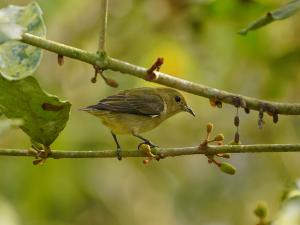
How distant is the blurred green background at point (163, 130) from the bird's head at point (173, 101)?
0.16m

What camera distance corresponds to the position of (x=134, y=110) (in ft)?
15.1

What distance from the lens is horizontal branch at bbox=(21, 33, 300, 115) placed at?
2.58 metres

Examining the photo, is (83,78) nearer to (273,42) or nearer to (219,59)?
(219,59)

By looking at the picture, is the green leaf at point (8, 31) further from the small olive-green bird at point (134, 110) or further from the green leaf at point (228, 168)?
the small olive-green bird at point (134, 110)

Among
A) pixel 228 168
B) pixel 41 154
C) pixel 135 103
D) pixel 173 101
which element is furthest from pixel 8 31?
pixel 173 101

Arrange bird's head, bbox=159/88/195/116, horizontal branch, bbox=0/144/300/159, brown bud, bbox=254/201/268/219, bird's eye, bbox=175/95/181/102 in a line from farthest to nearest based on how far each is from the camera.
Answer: bird's eye, bbox=175/95/181/102 → bird's head, bbox=159/88/195/116 → brown bud, bbox=254/201/268/219 → horizontal branch, bbox=0/144/300/159

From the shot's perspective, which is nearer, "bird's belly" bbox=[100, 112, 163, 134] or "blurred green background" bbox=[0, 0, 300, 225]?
"bird's belly" bbox=[100, 112, 163, 134]

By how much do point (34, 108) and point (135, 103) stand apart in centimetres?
211

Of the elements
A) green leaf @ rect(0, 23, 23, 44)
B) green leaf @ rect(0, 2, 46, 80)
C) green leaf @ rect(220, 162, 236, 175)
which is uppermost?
green leaf @ rect(0, 2, 46, 80)

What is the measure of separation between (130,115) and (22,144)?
1.56m

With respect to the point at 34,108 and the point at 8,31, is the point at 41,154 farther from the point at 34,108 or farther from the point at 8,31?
the point at 8,31

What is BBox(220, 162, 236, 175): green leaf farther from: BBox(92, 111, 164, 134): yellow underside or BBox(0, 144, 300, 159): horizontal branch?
BBox(92, 111, 164, 134): yellow underside

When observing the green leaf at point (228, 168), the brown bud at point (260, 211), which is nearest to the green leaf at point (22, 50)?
the green leaf at point (228, 168)

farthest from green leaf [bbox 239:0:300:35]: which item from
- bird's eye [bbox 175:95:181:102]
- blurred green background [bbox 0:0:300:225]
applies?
bird's eye [bbox 175:95:181:102]
